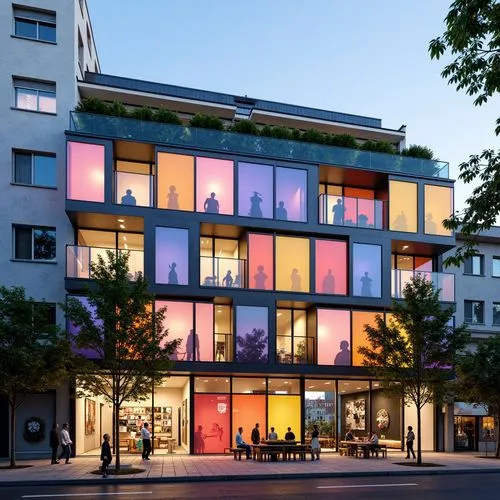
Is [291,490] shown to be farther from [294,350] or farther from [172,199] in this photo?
[172,199]

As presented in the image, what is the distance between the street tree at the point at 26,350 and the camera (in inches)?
851

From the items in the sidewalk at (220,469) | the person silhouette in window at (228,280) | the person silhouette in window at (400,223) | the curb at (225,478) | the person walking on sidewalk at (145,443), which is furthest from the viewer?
the person silhouette in window at (400,223)

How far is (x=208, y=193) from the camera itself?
28.9 m

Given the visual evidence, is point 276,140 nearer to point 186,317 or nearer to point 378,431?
point 186,317

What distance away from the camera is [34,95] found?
2886 centimetres

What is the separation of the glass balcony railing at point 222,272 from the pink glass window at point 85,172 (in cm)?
565

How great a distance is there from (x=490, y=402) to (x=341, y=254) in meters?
10.00

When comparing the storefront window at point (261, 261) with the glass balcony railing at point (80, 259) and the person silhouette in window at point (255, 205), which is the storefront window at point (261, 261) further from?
the glass balcony railing at point (80, 259)

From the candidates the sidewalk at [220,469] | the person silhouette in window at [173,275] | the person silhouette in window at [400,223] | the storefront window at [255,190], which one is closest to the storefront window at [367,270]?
the person silhouette in window at [400,223]

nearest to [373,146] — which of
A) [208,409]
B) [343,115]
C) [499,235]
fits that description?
[343,115]

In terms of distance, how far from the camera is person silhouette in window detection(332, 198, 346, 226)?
3067cm

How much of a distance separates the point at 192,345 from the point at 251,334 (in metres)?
2.84

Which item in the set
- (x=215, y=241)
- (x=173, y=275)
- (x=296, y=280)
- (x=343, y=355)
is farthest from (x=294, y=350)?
(x=173, y=275)

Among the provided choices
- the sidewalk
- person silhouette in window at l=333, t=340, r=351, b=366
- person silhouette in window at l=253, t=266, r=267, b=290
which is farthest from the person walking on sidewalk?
person silhouette in window at l=333, t=340, r=351, b=366
